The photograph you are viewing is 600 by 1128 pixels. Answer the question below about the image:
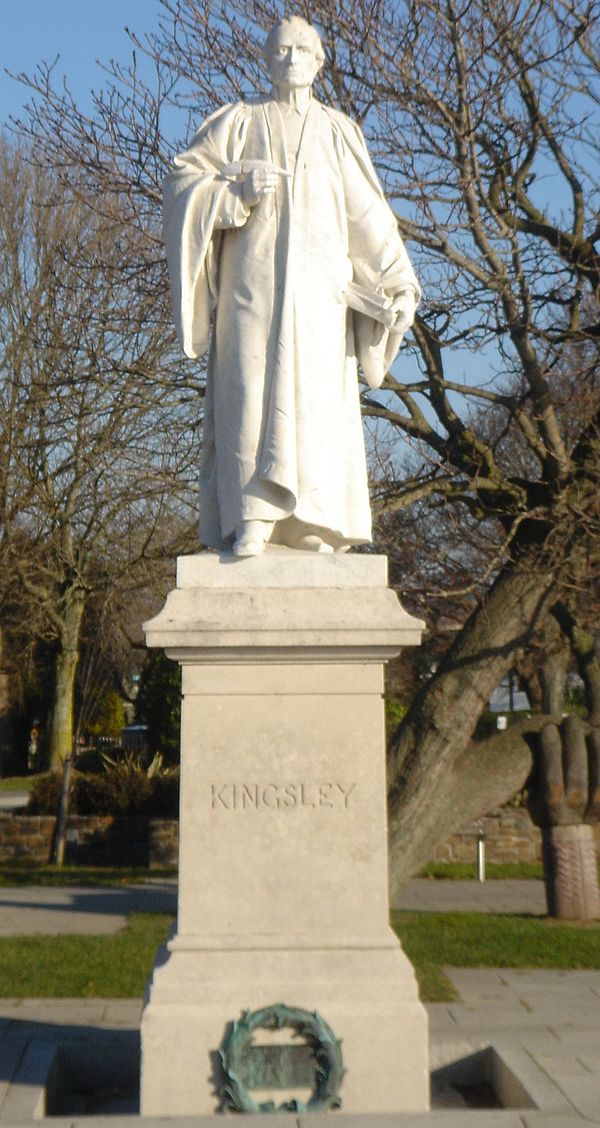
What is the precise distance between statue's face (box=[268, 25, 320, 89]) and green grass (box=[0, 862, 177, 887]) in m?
11.1

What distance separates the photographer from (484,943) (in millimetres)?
11125

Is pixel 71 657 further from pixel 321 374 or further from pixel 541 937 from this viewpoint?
pixel 321 374

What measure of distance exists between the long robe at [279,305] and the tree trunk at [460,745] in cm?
599

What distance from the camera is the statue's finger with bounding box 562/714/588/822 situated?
12.0 m

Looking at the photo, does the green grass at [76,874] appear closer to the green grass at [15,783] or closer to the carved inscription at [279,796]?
the carved inscription at [279,796]

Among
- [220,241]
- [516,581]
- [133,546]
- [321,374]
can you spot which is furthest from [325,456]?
[133,546]

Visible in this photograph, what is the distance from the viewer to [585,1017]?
7.86 m

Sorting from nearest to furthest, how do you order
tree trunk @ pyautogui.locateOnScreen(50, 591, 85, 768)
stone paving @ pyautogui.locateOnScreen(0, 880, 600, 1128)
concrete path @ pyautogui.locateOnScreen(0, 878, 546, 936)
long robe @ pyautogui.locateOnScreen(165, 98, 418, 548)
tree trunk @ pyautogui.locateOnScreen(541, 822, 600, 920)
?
stone paving @ pyautogui.locateOnScreen(0, 880, 600, 1128), long robe @ pyautogui.locateOnScreen(165, 98, 418, 548), tree trunk @ pyautogui.locateOnScreen(541, 822, 600, 920), concrete path @ pyautogui.locateOnScreen(0, 878, 546, 936), tree trunk @ pyautogui.locateOnScreen(50, 591, 85, 768)

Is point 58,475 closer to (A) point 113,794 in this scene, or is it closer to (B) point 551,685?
(A) point 113,794

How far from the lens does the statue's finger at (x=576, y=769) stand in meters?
12.0

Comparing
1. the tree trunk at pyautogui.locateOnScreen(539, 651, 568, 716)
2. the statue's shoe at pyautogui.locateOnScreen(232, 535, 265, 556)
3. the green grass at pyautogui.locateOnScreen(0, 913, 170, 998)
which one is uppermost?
the tree trunk at pyautogui.locateOnScreen(539, 651, 568, 716)

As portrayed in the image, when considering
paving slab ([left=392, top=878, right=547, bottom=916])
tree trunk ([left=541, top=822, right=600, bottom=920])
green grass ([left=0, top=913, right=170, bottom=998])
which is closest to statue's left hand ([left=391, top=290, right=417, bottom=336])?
green grass ([left=0, top=913, right=170, bottom=998])

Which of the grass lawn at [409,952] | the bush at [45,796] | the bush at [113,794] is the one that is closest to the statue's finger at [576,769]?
the grass lawn at [409,952]

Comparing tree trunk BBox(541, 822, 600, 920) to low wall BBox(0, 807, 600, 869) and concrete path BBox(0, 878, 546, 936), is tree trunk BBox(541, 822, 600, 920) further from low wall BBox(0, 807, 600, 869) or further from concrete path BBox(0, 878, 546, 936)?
low wall BBox(0, 807, 600, 869)
